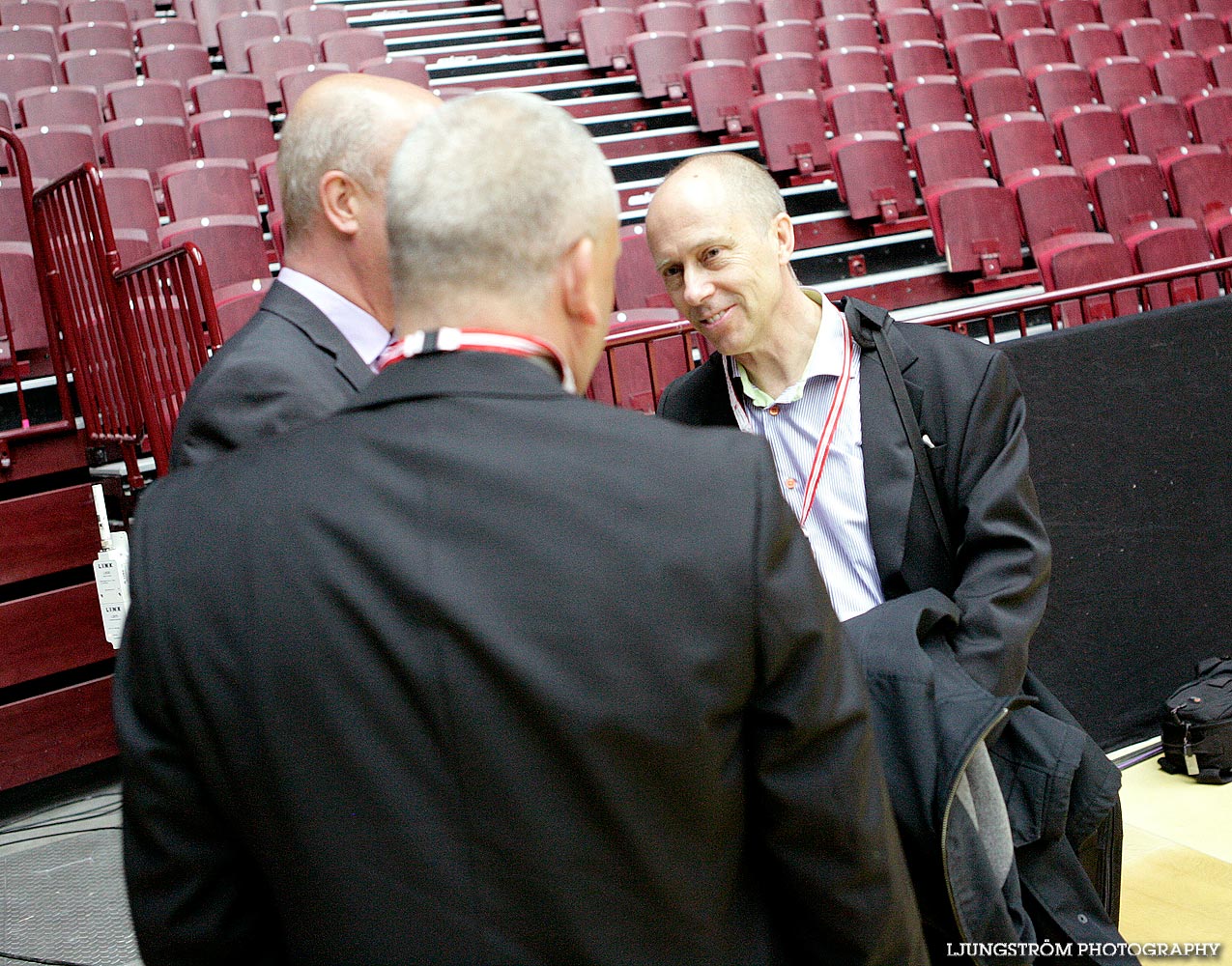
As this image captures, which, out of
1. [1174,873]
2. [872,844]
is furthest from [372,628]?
[1174,873]

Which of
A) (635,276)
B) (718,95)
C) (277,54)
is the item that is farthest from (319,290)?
(277,54)

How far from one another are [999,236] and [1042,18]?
4095 millimetres

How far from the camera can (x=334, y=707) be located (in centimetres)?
84

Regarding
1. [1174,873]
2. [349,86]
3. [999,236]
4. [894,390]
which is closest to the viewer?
[349,86]

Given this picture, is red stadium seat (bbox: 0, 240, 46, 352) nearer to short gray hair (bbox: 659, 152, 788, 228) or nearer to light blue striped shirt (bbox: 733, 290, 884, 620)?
short gray hair (bbox: 659, 152, 788, 228)

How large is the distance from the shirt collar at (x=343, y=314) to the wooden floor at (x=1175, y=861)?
1942 mm

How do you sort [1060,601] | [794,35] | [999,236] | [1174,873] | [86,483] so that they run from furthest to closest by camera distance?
[794,35] → [999,236] → [86,483] → [1060,601] → [1174,873]

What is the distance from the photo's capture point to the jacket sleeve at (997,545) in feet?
5.32

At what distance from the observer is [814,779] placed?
2.96ft

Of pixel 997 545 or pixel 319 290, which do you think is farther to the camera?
pixel 997 545

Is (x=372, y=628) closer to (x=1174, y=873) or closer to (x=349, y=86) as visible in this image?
(x=349, y=86)

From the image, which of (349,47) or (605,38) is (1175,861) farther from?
(605,38)

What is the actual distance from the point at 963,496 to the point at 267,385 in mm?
1038

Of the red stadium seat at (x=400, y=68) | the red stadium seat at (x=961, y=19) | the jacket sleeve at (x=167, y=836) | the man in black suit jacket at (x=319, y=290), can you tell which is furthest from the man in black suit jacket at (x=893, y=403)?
the red stadium seat at (x=961, y=19)
